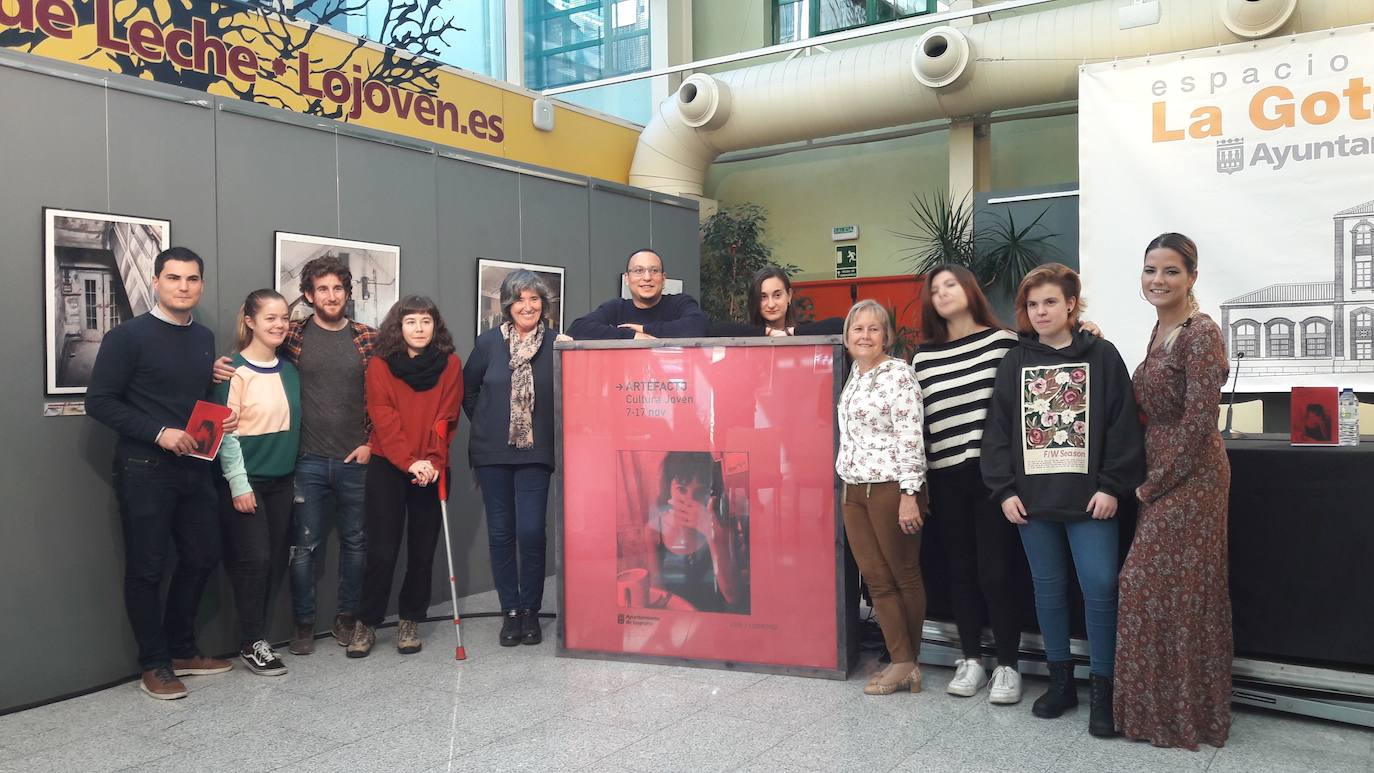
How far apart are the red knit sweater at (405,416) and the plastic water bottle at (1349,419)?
10.5ft

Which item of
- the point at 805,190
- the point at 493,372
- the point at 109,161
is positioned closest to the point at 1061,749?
the point at 493,372

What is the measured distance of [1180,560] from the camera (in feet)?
9.28

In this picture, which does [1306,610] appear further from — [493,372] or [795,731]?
[493,372]

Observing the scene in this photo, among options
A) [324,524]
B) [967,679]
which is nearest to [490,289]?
[324,524]

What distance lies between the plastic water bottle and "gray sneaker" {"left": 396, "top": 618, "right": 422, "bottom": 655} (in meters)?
3.45

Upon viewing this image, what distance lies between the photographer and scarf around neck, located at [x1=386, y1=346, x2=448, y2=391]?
401 centimetres

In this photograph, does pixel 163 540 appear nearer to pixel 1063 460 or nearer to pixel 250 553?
pixel 250 553

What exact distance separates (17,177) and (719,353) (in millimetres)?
2555

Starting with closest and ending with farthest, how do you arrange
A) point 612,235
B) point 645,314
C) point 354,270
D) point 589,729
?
point 589,729, point 645,314, point 354,270, point 612,235

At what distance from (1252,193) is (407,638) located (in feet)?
15.9

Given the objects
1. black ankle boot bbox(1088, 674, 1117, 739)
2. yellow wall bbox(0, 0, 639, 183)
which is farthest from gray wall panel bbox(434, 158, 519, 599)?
black ankle boot bbox(1088, 674, 1117, 739)

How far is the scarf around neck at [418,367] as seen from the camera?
4008 mm

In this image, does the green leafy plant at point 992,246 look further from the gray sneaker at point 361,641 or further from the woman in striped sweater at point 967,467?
the gray sneaker at point 361,641

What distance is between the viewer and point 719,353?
3.71 metres
